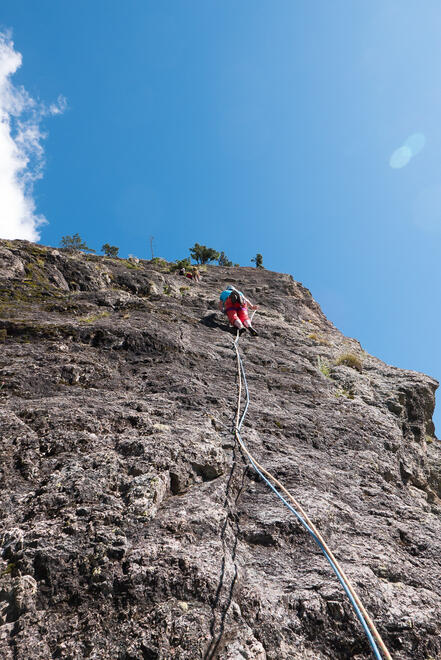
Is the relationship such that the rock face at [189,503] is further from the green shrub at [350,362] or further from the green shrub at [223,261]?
the green shrub at [223,261]

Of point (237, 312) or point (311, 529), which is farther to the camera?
point (237, 312)

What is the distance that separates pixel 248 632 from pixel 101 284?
11718 mm

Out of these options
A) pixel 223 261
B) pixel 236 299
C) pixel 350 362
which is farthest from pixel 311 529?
pixel 223 261

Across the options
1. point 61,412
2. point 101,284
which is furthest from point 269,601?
point 101,284

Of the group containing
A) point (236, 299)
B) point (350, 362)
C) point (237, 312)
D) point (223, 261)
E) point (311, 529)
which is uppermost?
point (223, 261)

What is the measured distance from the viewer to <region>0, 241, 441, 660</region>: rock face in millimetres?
2684

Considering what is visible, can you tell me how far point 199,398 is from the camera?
5.82m

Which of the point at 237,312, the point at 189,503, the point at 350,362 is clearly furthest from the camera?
the point at 237,312

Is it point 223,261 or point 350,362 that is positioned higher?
point 223,261

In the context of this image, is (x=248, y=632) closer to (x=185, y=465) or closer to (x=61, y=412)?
(x=185, y=465)

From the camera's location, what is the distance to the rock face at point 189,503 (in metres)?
2.68

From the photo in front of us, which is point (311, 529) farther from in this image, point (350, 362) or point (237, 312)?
point (237, 312)

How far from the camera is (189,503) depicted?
3.79 meters

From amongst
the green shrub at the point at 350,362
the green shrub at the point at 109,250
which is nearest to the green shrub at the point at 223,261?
the green shrub at the point at 109,250
